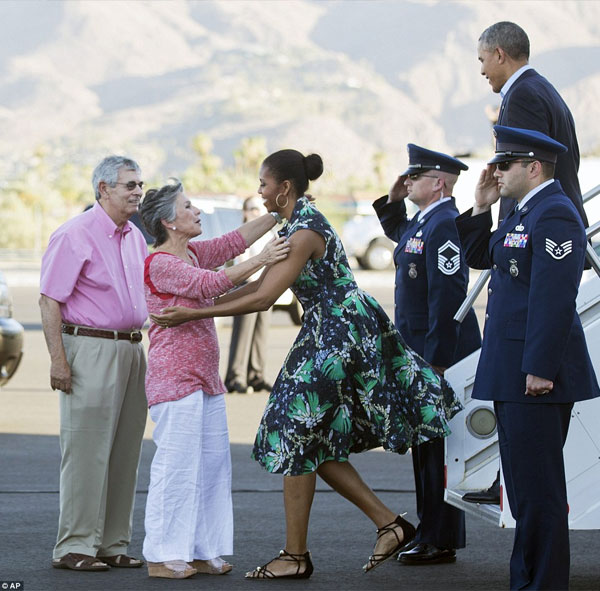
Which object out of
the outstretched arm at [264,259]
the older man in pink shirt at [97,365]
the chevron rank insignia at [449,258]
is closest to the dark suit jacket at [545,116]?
the chevron rank insignia at [449,258]

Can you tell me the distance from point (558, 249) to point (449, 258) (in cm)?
131

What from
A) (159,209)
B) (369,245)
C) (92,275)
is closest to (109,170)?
(159,209)

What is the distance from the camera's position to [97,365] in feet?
19.3

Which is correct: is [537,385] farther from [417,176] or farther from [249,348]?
[249,348]

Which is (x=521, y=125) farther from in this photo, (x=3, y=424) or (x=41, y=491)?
(x=3, y=424)

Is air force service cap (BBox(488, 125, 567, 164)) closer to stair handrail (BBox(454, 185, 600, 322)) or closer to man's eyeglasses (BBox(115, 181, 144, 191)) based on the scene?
stair handrail (BBox(454, 185, 600, 322))

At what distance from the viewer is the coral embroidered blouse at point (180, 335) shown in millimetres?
5656

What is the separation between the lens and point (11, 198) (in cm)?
7706

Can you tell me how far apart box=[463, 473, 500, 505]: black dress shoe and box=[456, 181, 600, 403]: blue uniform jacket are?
Result: 0.57 meters

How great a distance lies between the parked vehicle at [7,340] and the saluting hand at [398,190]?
15.4 ft

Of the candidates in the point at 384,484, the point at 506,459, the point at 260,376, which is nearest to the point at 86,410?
the point at 506,459

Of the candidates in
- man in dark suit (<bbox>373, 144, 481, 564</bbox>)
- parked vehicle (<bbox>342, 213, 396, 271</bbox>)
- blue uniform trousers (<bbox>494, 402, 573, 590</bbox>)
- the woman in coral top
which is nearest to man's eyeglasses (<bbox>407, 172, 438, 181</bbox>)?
man in dark suit (<bbox>373, 144, 481, 564</bbox>)

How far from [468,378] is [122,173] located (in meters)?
1.89

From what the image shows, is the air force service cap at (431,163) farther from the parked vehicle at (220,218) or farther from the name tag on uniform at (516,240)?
the parked vehicle at (220,218)
